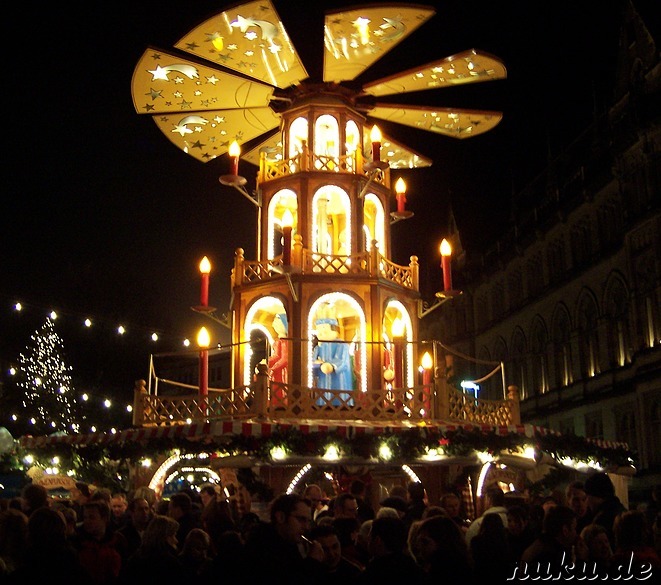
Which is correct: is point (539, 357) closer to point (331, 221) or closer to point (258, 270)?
point (331, 221)

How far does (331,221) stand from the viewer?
69.4ft

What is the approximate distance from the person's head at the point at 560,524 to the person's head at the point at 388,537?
1449mm

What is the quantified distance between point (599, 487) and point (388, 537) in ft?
13.3

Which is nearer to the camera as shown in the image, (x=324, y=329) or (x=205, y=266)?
(x=205, y=266)

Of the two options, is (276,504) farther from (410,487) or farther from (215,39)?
(215,39)

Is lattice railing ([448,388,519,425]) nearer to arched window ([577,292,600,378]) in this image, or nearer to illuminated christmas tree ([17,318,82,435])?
arched window ([577,292,600,378])

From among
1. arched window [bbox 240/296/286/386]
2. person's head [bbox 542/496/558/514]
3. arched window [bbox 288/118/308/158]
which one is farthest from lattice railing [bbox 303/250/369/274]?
person's head [bbox 542/496/558/514]

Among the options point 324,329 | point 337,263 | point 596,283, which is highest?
point 596,283

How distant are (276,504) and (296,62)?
14.0 metres

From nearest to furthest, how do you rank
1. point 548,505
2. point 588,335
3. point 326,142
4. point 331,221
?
point 548,505 → point 326,142 → point 331,221 → point 588,335

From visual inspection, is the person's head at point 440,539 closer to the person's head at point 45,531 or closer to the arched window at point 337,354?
the person's head at point 45,531

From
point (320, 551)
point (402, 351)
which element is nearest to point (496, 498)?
point (320, 551)

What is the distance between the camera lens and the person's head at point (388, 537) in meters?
5.05

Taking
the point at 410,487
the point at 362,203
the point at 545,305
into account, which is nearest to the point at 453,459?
the point at 410,487
